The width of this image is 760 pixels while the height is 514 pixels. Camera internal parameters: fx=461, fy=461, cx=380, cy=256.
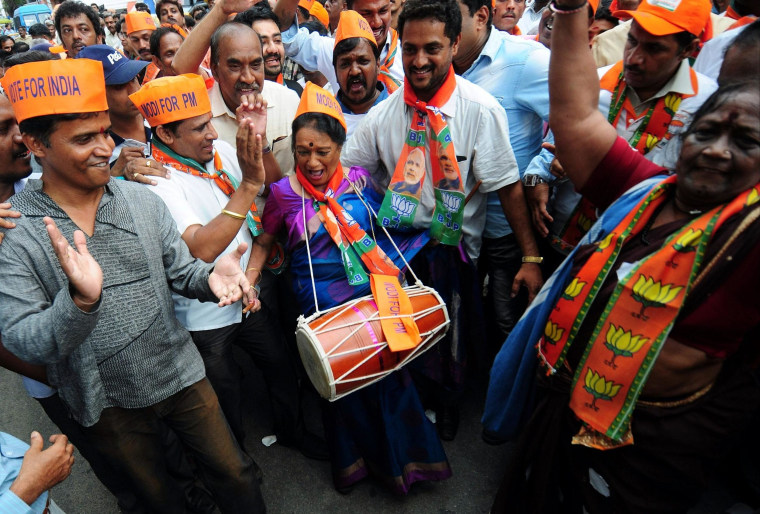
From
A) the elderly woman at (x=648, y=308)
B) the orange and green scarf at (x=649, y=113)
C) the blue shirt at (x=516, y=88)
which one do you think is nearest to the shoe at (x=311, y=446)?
the elderly woman at (x=648, y=308)

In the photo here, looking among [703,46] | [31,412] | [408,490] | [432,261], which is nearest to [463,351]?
[432,261]

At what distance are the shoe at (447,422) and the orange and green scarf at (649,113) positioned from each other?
1910 mm

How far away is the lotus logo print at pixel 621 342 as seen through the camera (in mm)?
1509

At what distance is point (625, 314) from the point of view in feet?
5.05

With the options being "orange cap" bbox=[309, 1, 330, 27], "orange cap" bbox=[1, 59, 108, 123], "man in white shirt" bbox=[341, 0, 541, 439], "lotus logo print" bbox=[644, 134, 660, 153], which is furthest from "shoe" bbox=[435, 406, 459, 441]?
"orange cap" bbox=[309, 1, 330, 27]

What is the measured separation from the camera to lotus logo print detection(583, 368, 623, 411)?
159 centimetres

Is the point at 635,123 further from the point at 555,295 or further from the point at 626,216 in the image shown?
the point at 555,295

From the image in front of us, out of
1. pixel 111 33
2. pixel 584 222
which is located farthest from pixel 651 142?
pixel 111 33

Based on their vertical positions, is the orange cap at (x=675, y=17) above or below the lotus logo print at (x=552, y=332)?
above

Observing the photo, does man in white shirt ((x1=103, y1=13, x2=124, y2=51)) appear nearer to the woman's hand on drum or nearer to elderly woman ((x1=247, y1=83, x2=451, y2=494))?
elderly woman ((x1=247, y1=83, x2=451, y2=494))

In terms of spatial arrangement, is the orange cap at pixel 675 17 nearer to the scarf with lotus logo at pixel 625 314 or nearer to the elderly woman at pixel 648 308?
the elderly woman at pixel 648 308

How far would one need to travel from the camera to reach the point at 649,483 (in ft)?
5.52

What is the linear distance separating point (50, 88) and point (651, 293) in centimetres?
219

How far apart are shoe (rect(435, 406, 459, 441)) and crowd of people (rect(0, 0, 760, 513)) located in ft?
0.07
